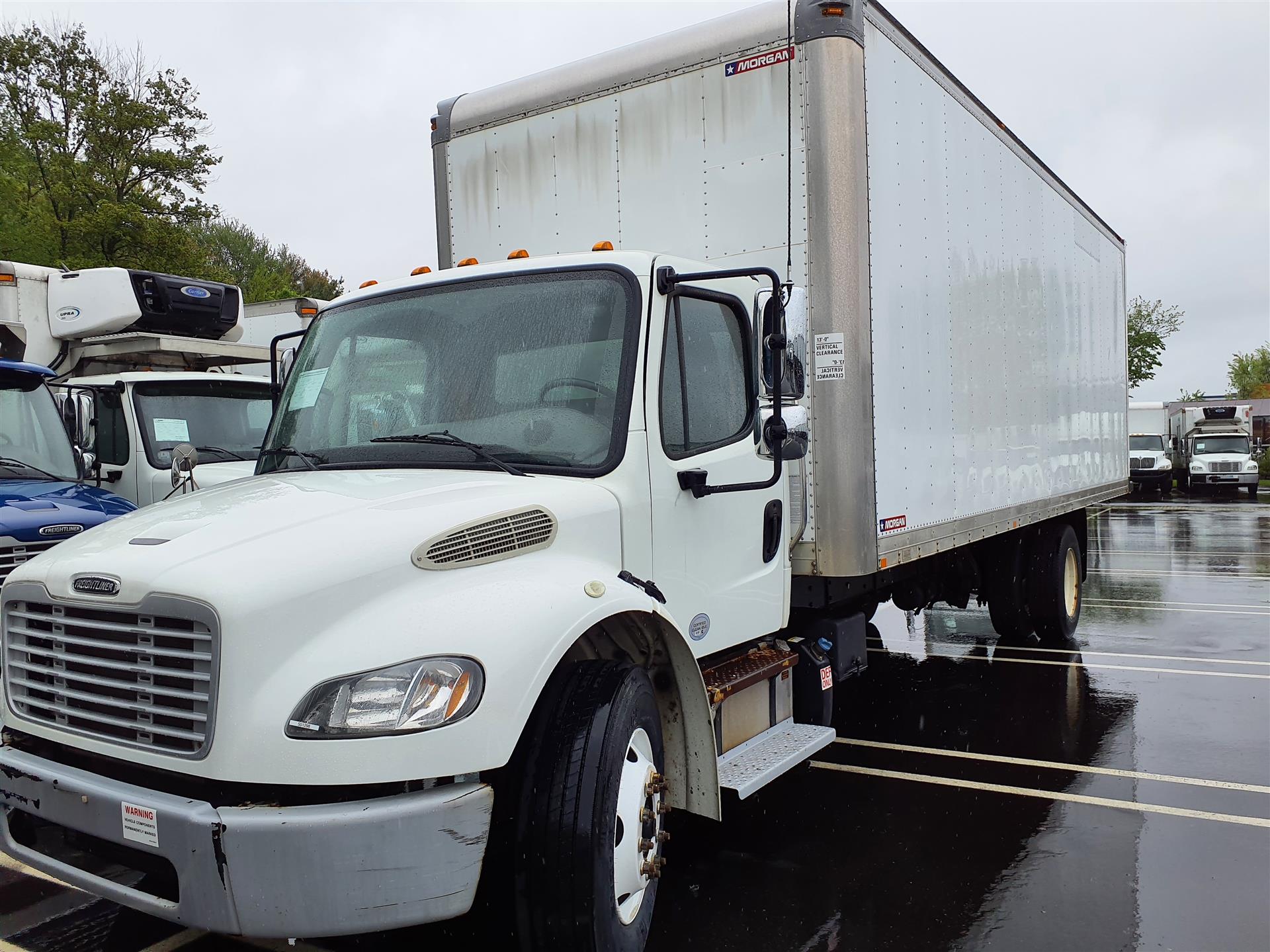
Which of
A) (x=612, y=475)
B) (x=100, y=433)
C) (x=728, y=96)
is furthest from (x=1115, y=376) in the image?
(x=100, y=433)

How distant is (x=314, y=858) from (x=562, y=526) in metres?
1.27

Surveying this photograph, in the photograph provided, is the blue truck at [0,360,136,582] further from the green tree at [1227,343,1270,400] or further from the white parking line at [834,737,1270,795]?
the green tree at [1227,343,1270,400]

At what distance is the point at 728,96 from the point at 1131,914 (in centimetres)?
418

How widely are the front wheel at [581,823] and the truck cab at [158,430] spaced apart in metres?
4.95

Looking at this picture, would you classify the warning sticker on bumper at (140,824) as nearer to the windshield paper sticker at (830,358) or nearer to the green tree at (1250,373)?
the windshield paper sticker at (830,358)

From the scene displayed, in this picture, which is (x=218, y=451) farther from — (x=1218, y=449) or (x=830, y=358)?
(x=1218, y=449)

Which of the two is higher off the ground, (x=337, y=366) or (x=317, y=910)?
(x=337, y=366)

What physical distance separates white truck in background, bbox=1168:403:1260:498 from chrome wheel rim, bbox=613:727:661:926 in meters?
34.8

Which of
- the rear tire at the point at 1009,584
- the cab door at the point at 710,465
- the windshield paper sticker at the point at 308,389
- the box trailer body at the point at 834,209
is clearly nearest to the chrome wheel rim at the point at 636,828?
the cab door at the point at 710,465

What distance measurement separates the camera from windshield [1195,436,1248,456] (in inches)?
1323

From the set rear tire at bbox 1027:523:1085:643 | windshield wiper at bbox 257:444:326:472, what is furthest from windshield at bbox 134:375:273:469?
rear tire at bbox 1027:523:1085:643

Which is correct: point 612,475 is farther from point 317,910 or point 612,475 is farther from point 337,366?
point 317,910

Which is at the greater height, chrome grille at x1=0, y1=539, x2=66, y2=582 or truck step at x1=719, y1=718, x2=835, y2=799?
chrome grille at x1=0, y1=539, x2=66, y2=582

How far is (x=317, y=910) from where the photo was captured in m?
2.56
